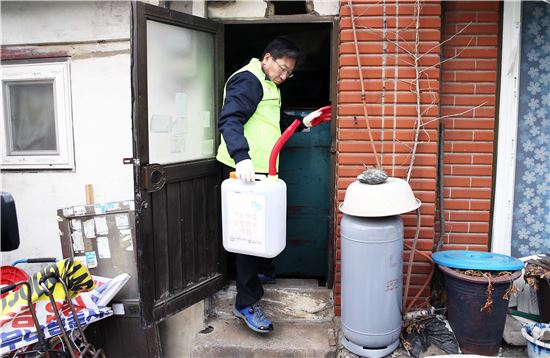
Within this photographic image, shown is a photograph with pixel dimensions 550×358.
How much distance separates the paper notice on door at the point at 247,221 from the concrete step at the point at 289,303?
34.9 inches

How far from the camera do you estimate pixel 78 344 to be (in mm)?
3234

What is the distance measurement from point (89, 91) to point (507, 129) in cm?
352

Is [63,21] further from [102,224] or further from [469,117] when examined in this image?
[469,117]

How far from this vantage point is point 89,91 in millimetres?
3945

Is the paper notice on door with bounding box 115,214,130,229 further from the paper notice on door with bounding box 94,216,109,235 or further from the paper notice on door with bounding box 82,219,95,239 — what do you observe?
the paper notice on door with bounding box 82,219,95,239

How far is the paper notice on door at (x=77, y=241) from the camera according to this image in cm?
356

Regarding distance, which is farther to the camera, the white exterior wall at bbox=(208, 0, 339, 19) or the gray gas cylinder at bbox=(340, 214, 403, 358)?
the white exterior wall at bbox=(208, 0, 339, 19)

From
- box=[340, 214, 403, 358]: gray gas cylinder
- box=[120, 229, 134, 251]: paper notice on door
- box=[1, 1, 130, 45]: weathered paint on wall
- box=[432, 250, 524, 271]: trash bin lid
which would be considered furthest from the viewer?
box=[1, 1, 130, 45]: weathered paint on wall

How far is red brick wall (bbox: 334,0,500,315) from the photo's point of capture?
9.86 feet

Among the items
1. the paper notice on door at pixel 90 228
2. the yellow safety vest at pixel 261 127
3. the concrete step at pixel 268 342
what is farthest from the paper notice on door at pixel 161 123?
the concrete step at pixel 268 342

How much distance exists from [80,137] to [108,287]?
4.94 ft

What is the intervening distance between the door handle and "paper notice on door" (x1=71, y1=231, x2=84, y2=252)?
43.0 inches

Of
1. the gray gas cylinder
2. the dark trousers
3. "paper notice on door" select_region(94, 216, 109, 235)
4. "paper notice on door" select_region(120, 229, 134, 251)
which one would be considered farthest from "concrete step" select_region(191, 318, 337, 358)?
"paper notice on door" select_region(94, 216, 109, 235)

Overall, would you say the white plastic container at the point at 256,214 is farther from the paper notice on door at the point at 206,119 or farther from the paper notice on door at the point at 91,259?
the paper notice on door at the point at 91,259
